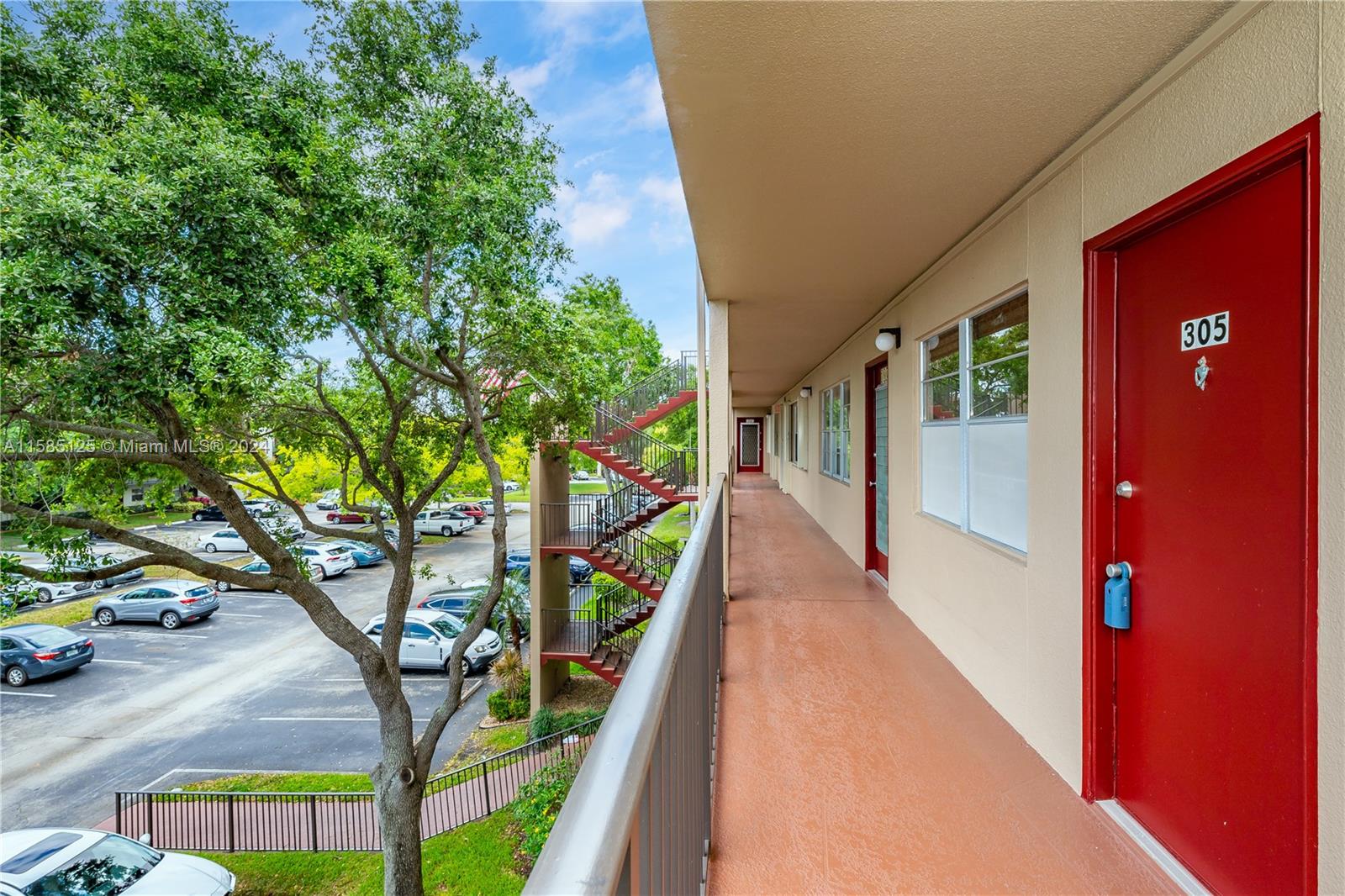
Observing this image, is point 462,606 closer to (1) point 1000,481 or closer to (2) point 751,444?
(2) point 751,444

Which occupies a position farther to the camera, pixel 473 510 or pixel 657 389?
pixel 473 510

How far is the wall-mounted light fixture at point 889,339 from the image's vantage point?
4.77 meters

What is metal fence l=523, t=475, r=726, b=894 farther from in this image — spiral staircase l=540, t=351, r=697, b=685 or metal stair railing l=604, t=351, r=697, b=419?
metal stair railing l=604, t=351, r=697, b=419

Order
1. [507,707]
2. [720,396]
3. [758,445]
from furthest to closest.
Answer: [758,445] → [507,707] → [720,396]

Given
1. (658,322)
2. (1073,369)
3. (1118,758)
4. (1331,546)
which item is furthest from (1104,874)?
(658,322)

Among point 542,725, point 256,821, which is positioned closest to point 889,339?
point 542,725

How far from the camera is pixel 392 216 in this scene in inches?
322

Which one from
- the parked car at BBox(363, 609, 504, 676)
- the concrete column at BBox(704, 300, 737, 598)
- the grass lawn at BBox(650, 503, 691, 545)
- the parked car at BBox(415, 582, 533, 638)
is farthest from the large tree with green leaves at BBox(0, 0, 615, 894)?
the grass lawn at BBox(650, 503, 691, 545)

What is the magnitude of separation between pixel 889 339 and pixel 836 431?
3.38 m

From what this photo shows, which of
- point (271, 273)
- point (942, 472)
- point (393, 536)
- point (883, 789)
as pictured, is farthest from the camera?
point (393, 536)

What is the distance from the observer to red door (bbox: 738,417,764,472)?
2591 centimetres

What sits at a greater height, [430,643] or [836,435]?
[836,435]

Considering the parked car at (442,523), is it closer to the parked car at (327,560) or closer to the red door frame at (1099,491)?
the parked car at (327,560)

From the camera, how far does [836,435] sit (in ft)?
26.4
